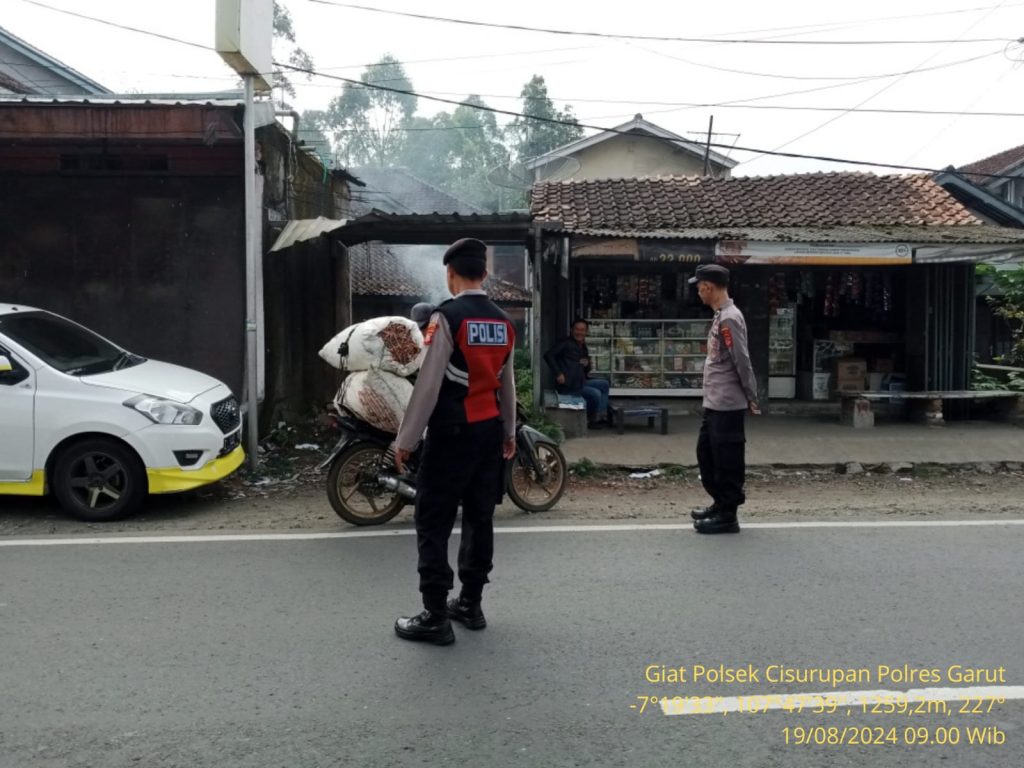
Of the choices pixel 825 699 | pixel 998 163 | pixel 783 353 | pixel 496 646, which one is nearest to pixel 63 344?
pixel 496 646

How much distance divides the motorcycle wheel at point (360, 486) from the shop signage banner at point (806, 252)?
5.08 meters

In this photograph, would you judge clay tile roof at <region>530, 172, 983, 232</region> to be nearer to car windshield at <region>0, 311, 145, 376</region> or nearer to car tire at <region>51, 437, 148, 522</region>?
car windshield at <region>0, 311, 145, 376</region>

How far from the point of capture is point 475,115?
61.0m

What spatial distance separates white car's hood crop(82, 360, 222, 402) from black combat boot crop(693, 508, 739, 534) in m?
3.95

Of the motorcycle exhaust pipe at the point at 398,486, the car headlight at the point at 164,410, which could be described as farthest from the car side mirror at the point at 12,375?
the motorcycle exhaust pipe at the point at 398,486

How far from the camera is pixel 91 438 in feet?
21.8

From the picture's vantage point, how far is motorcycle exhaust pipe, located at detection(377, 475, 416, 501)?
6.19 meters

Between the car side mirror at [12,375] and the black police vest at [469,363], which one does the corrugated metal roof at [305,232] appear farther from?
the black police vest at [469,363]

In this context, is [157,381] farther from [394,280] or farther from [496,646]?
[394,280]

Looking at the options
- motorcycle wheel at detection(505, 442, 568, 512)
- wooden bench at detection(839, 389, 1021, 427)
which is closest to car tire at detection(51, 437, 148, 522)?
motorcycle wheel at detection(505, 442, 568, 512)

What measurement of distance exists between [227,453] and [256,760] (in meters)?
4.36

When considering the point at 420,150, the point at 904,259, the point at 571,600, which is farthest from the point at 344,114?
the point at 571,600

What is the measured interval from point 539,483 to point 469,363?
2917 millimetres

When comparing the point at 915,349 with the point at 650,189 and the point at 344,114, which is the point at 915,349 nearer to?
the point at 650,189
